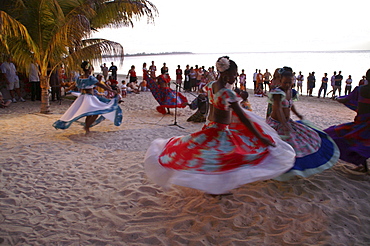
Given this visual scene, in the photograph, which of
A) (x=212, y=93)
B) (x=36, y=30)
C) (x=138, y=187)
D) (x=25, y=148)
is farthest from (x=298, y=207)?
(x=36, y=30)

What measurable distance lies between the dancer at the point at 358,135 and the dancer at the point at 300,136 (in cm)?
28

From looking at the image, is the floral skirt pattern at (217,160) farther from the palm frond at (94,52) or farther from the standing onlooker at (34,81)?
the standing onlooker at (34,81)

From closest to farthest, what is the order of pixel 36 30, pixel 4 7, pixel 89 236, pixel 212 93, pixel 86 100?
pixel 89 236
pixel 212 93
pixel 86 100
pixel 36 30
pixel 4 7

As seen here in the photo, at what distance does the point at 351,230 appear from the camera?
335 cm

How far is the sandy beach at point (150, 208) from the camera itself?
3.25 metres

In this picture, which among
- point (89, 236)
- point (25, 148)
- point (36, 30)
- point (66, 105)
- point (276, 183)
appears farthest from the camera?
point (66, 105)

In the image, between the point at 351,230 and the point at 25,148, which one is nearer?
the point at 351,230

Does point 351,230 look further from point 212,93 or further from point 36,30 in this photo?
point 36,30

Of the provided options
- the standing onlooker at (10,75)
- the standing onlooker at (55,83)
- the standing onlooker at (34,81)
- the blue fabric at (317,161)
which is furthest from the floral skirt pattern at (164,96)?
the blue fabric at (317,161)

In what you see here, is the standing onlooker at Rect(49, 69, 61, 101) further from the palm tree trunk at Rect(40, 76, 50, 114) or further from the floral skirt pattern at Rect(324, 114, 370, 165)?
the floral skirt pattern at Rect(324, 114, 370, 165)

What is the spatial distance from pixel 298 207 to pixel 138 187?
7.63 feet

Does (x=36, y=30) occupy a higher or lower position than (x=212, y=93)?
higher

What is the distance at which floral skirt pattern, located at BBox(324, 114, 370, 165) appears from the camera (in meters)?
4.48

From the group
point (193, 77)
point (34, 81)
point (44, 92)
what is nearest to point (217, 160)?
point (44, 92)
